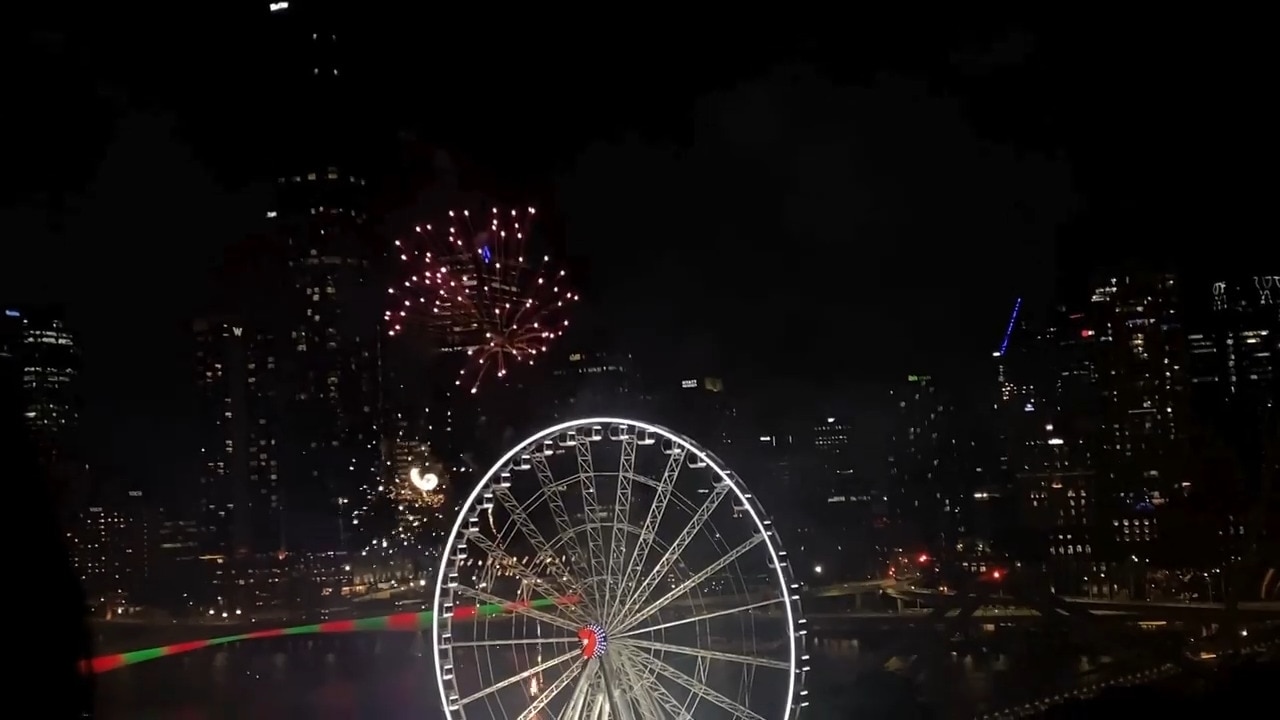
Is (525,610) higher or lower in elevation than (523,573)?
lower

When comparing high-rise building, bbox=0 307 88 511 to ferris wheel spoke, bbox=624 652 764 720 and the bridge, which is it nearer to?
ferris wheel spoke, bbox=624 652 764 720

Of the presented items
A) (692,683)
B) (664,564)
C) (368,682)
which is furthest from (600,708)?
(368,682)

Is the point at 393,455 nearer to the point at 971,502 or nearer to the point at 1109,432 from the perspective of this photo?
the point at 971,502

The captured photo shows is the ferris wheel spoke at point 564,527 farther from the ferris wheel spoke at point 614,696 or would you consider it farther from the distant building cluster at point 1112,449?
the distant building cluster at point 1112,449

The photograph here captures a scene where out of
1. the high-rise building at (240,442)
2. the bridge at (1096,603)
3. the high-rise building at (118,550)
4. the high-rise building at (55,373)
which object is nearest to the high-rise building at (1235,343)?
the bridge at (1096,603)

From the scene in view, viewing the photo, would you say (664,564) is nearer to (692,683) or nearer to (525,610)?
(692,683)

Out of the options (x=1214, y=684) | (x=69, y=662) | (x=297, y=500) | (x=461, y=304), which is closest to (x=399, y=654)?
(x=297, y=500)
